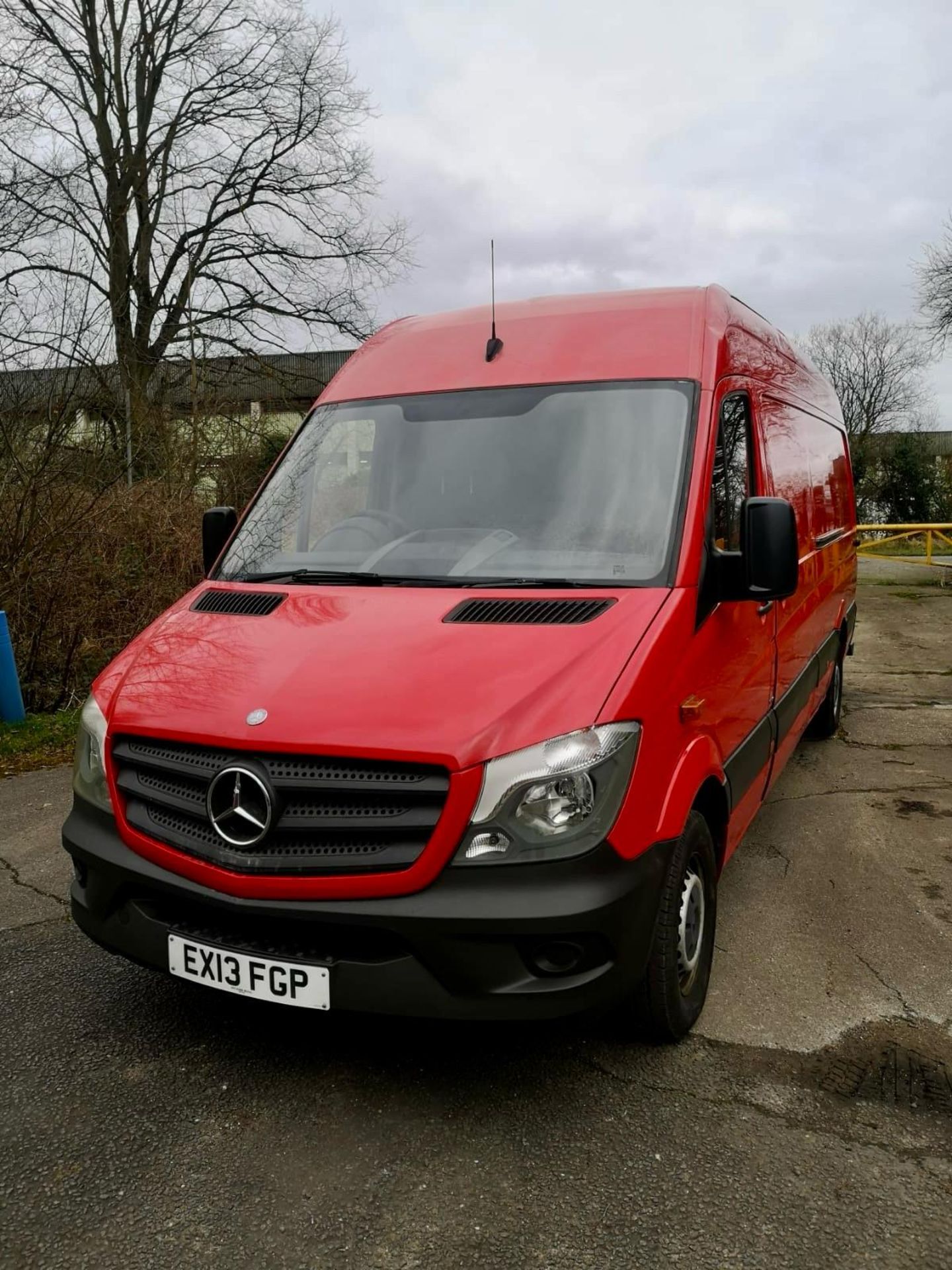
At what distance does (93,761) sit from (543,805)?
1462mm

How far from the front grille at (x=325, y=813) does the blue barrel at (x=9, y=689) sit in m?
5.28

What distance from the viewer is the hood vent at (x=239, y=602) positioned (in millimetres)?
3371

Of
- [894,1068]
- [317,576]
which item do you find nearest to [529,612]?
[317,576]

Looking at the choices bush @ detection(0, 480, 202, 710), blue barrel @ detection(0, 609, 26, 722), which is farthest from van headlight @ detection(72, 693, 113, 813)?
bush @ detection(0, 480, 202, 710)

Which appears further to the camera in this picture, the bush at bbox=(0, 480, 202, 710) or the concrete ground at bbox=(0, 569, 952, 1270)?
the bush at bbox=(0, 480, 202, 710)

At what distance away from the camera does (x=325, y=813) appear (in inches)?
102

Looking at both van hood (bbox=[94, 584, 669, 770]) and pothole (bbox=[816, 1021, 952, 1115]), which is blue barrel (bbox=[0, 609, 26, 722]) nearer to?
van hood (bbox=[94, 584, 669, 770])

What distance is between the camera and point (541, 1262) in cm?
223

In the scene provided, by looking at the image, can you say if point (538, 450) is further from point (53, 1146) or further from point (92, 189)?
point (92, 189)

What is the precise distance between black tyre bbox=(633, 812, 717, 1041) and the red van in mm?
13

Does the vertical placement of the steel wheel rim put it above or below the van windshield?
below

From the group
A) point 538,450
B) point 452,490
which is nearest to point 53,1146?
point 452,490

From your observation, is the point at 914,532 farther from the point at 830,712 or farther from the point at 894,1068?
the point at 894,1068

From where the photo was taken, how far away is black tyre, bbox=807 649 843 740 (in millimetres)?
6744
